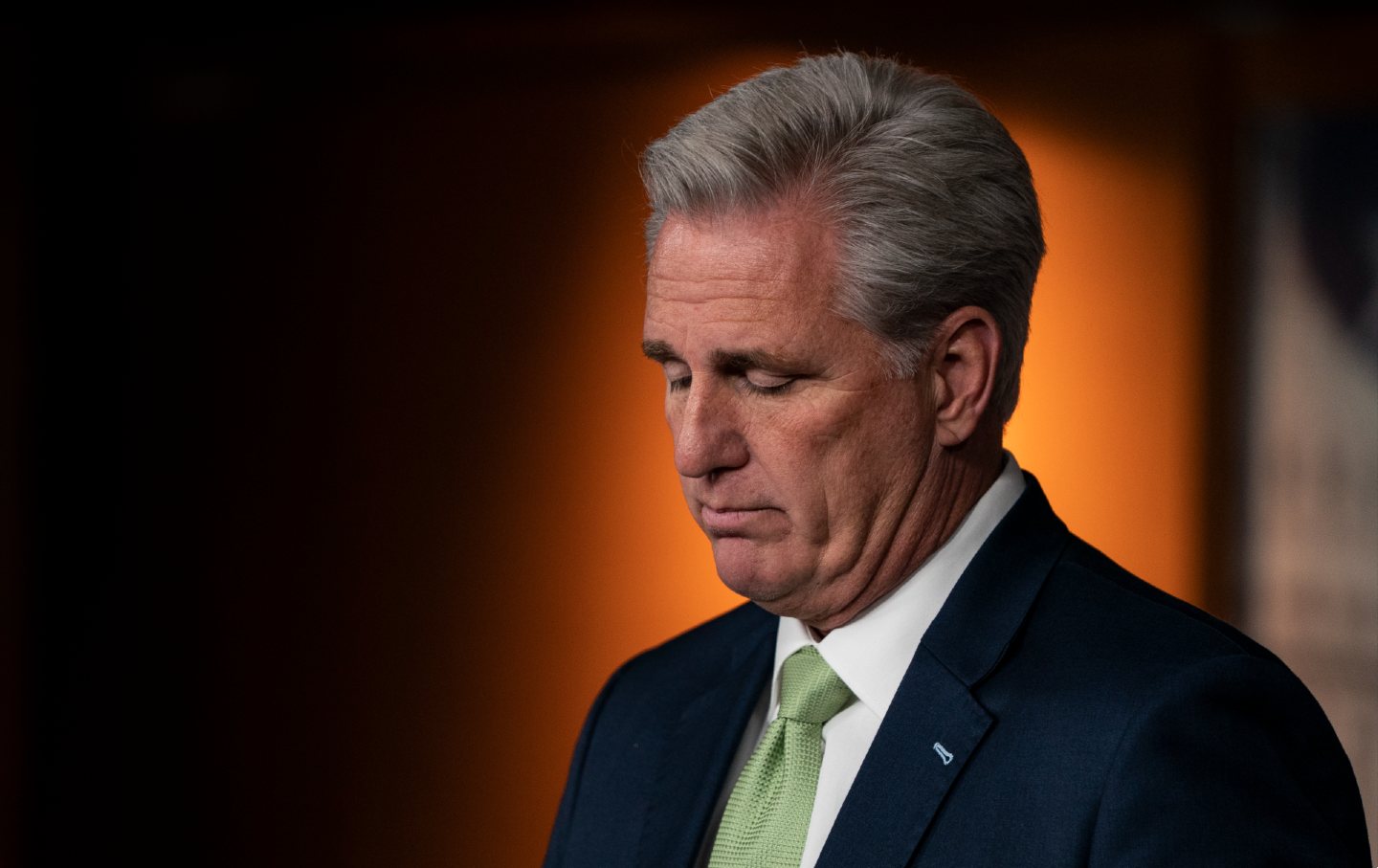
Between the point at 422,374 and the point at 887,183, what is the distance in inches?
76.5

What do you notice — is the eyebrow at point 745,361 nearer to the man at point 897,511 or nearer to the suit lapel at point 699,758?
the man at point 897,511

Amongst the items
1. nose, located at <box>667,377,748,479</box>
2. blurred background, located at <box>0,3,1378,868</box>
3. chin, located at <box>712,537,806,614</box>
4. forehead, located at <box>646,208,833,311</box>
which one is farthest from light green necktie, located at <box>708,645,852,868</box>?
blurred background, located at <box>0,3,1378,868</box>

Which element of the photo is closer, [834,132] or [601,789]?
[834,132]

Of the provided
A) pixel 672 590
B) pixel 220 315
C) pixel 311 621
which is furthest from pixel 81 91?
pixel 672 590

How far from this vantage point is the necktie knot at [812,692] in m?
1.39

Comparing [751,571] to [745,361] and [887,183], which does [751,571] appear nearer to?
[745,361]

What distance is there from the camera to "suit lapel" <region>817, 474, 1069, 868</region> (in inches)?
49.1

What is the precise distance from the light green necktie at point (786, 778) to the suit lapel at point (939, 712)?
83mm

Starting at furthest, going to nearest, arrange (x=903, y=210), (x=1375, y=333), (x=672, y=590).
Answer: (x=672, y=590)
(x=1375, y=333)
(x=903, y=210)

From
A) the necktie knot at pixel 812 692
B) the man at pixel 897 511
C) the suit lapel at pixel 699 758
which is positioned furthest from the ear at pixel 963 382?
the suit lapel at pixel 699 758

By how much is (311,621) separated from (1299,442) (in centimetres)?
191

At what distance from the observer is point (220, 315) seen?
3.21 metres

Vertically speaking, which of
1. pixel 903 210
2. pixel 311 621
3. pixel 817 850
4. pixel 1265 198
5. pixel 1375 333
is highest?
pixel 1265 198

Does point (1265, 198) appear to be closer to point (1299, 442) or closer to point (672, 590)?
point (1299, 442)
